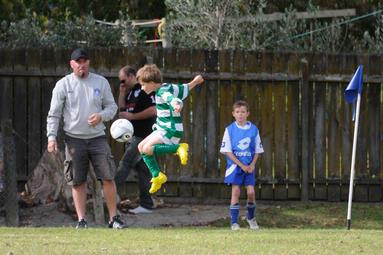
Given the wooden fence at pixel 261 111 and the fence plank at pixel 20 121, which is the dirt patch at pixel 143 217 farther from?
the fence plank at pixel 20 121

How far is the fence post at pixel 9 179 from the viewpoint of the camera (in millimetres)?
14359

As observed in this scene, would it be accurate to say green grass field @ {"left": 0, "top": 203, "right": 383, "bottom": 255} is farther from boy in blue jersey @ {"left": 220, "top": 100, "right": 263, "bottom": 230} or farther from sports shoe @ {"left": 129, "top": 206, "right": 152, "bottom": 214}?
sports shoe @ {"left": 129, "top": 206, "right": 152, "bottom": 214}

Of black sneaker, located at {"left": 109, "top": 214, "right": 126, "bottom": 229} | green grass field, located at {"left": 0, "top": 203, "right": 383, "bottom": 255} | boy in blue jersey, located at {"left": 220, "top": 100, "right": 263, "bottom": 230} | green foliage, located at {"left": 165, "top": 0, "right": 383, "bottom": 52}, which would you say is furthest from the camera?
green foliage, located at {"left": 165, "top": 0, "right": 383, "bottom": 52}

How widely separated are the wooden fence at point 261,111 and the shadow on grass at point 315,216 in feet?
0.99

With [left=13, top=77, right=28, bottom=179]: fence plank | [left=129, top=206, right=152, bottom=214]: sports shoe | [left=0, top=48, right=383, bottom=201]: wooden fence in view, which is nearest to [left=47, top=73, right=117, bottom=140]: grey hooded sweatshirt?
[left=129, top=206, right=152, bottom=214]: sports shoe

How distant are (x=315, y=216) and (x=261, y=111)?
194 cm

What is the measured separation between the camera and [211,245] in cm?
1064

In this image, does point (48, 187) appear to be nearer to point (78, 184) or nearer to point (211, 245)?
point (78, 184)

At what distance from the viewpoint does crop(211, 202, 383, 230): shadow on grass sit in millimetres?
15133

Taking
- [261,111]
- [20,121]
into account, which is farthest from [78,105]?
[261,111]

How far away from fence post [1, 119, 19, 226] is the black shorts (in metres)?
1.60

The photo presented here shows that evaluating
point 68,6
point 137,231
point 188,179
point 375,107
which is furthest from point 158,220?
point 68,6

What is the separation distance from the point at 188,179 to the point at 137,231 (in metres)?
4.18

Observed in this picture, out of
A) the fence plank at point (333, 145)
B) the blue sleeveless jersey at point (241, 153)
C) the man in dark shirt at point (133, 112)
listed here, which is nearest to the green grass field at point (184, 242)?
the blue sleeveless jersey at point (241, 153)
